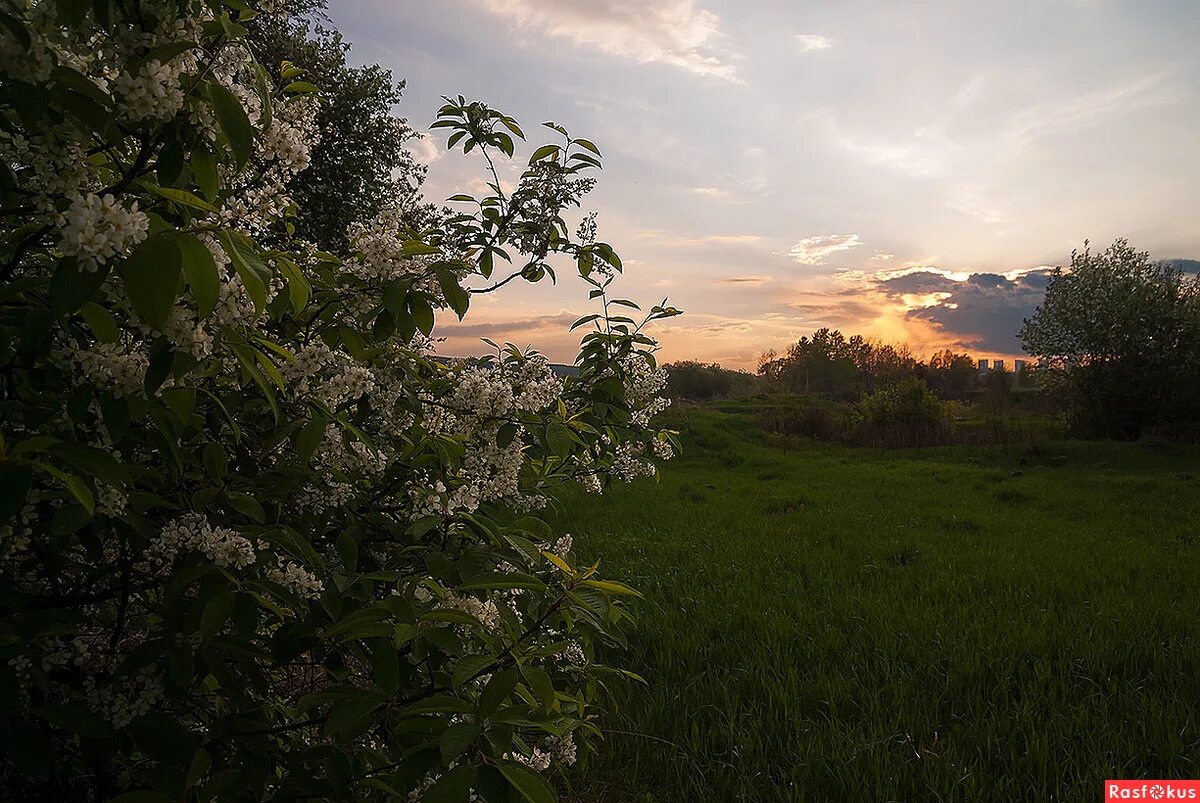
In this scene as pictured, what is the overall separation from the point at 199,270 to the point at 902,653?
477 centimetres

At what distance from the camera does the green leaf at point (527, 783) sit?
4.03 ft

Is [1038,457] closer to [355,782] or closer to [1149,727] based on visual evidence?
[1149,727]

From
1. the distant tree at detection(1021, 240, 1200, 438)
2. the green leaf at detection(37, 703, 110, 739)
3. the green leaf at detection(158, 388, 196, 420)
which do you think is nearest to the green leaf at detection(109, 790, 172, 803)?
the green leaf at detection(37, 703, 110, 739)

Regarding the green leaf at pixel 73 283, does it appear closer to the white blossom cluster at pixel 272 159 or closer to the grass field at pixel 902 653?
the white blossom cluster at pixel 272 159

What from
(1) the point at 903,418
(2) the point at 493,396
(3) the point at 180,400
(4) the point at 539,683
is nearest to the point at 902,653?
(2) the point at 493,396

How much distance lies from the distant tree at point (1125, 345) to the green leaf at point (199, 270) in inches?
960

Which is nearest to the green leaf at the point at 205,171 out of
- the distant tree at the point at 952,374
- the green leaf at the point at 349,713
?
the green leaf at the point at 349,713

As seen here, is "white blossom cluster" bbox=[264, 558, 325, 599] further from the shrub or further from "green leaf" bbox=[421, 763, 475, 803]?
the shrub

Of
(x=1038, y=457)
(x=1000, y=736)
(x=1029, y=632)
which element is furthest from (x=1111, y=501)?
(x=1000, y=736)

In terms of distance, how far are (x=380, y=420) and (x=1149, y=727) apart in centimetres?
428

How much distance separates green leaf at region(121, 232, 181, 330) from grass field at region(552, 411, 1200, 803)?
305cm

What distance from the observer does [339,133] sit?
10.8 meters

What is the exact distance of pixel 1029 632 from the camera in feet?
15.4

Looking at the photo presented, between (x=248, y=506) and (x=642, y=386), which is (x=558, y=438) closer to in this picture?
(x=248, y=506)
